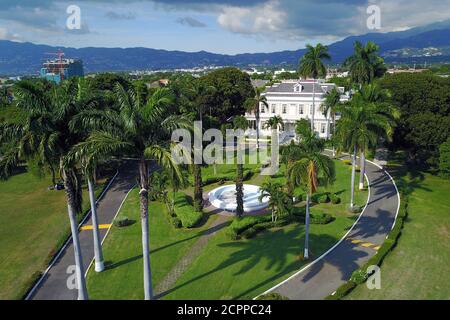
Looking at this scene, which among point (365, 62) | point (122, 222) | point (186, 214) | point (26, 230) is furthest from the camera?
point (365, 62)

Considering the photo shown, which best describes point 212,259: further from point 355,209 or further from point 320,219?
point 355,209

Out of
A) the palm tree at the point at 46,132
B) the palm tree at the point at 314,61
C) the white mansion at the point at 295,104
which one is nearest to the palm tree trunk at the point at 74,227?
the palm tree at the point at 46,132

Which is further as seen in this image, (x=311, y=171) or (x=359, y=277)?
(x=311, y=171)

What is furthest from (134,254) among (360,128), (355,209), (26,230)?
(360,128)

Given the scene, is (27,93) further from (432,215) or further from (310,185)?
(432,215)

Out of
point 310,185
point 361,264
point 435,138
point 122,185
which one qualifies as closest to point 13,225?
point 122,185

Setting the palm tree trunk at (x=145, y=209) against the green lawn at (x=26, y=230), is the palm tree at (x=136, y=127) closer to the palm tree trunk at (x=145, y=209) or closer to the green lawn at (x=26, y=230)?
the palm tree trunk at (x=145, y=209)
